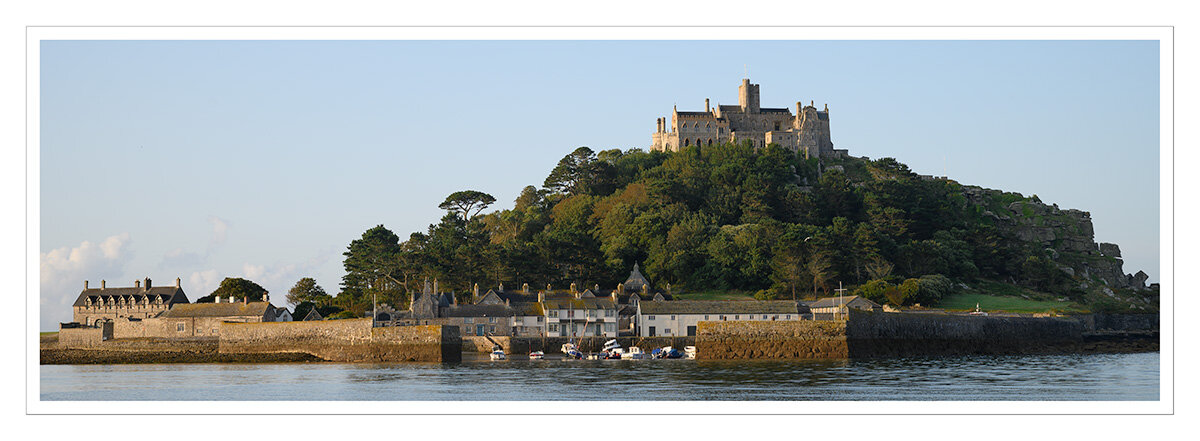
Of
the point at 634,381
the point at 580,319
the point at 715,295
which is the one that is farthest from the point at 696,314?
the point at 634,381

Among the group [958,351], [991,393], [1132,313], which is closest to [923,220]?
[1132,313]

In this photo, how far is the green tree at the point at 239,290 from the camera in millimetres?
62219

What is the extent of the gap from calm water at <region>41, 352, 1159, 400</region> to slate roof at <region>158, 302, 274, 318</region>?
984 cm

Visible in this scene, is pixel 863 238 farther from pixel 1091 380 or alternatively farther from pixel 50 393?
pixel 50 393

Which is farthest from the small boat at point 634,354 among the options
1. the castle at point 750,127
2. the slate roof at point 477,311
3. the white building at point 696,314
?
the castle at point 750,127

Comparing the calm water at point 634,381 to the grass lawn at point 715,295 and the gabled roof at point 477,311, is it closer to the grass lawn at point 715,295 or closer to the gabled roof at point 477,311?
the gabled roof at point 477,311

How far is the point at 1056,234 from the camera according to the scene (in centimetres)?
8019

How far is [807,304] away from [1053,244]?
3050 centimetres

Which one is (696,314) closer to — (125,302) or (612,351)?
(612,351)

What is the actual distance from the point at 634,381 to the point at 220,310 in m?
28.1

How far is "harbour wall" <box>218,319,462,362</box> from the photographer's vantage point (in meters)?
43.9

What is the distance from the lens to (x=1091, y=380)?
3269cm

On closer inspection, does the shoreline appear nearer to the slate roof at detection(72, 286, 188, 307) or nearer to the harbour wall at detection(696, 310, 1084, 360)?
the harbour wall at detection(696, 310, 1084, 360)

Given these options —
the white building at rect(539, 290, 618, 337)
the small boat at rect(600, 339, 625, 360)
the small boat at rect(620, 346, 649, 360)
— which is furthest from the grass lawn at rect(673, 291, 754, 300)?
the small boat at rect(620, 346, 649, 360)
